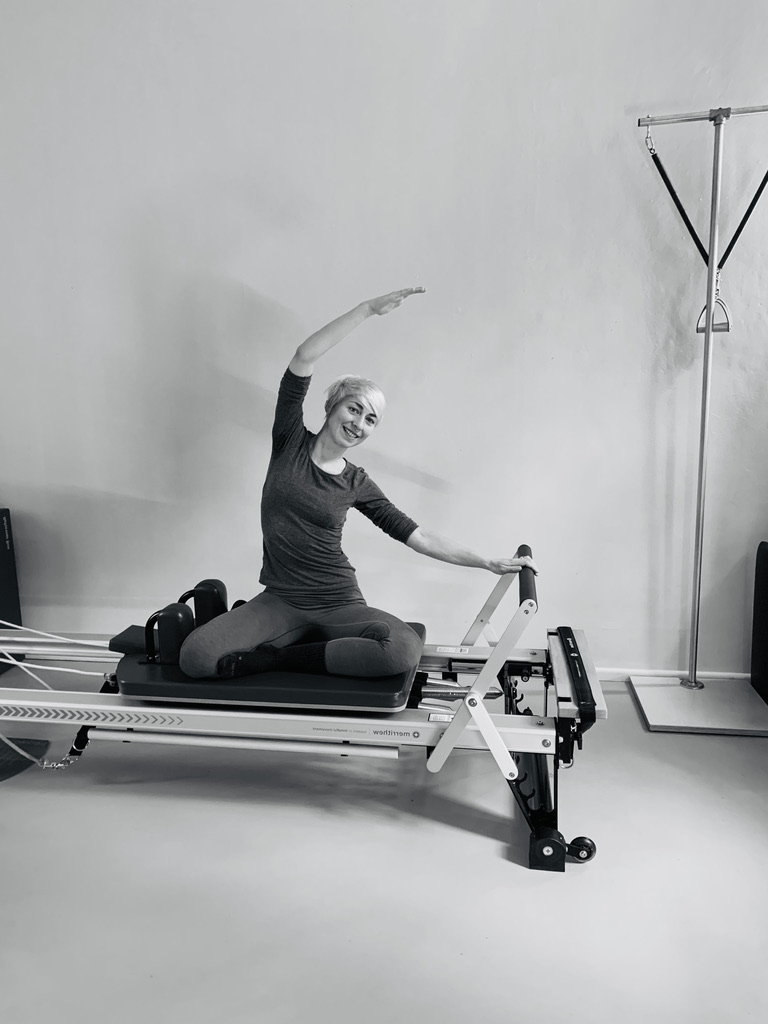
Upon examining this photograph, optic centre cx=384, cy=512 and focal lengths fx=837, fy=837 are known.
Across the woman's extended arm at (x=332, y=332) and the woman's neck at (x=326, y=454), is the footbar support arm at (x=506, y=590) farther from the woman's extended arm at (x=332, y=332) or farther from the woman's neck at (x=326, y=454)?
the woman's extended arm at (x=332, y=332)

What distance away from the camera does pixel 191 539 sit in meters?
3.62

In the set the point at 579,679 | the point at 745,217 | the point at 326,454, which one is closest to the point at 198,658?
the point at 326,454

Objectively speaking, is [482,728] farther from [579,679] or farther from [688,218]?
[688,218]

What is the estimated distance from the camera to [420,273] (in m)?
3.27

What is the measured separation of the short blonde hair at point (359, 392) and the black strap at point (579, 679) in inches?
36.1

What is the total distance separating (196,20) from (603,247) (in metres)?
1.81

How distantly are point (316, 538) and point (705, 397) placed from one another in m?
1.52

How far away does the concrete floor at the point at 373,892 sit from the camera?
1.69 metres

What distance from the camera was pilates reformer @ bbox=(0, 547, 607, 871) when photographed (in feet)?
7.27

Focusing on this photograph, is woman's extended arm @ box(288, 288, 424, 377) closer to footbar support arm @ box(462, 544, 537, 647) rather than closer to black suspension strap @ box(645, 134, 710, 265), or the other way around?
footbar support arm @ box(462, 544, 537, 647)

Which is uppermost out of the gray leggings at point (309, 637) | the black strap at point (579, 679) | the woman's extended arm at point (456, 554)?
the woman's extended arm at point (456, 554)

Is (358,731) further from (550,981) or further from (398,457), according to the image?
(398,457)

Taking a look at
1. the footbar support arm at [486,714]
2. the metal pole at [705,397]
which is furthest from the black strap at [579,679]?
the metal pole at [705,397]

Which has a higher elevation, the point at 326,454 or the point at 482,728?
the point at 326,454
